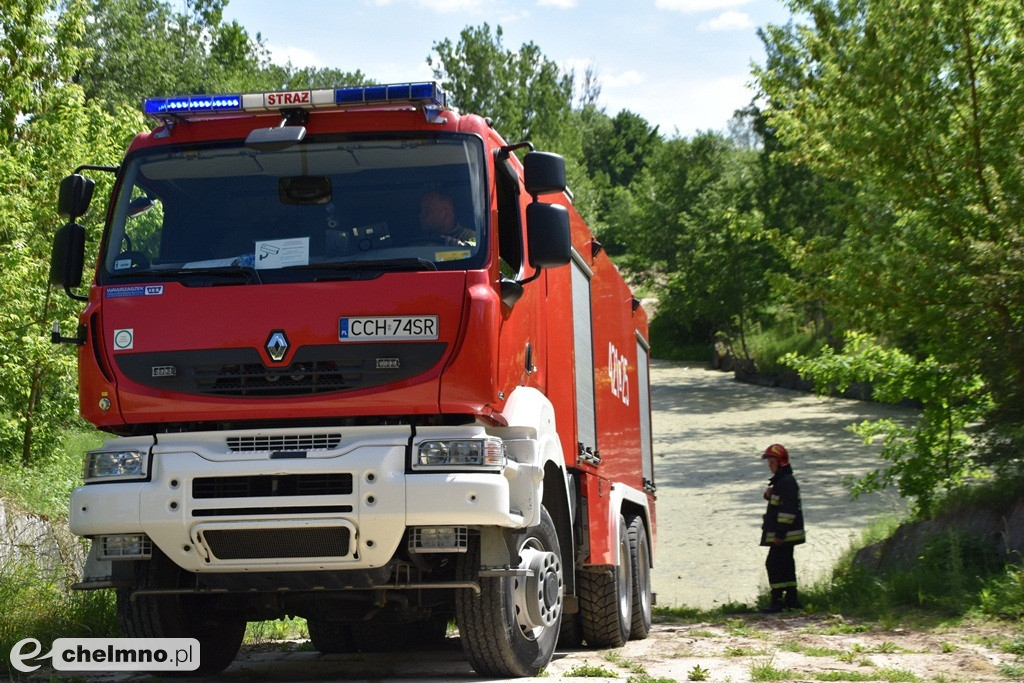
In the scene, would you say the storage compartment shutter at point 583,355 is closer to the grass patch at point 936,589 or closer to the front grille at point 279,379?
the front grille at point 279,379

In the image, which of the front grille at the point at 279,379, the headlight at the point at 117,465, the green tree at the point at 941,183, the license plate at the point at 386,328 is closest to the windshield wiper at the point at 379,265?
the license plate at the point at 386,328

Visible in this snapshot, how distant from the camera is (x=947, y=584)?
11359 millimetres

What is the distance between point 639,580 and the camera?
10.5 m

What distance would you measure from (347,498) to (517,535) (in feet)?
3.37

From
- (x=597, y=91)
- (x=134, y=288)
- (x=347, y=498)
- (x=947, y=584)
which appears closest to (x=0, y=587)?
(x=134, y=288)

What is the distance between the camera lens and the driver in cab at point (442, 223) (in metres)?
6.41

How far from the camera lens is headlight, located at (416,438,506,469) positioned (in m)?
6.00

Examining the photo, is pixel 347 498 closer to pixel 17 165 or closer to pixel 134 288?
pixel 134 288

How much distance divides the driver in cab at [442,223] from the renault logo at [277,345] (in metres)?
0.96

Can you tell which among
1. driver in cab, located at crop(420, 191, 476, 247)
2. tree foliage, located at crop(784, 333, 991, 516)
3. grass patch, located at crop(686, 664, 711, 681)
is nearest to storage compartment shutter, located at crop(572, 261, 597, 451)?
grass patch, located at crop(686, 664, 711, 681)

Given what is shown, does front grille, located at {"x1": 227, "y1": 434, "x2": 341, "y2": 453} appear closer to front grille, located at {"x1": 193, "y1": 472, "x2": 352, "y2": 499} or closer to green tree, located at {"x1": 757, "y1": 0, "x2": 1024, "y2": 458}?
front grille, located at {"x1": 193, "y1": 472, "x2": 352, "y2": 499}

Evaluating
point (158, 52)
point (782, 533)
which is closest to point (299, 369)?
point (782, 533)

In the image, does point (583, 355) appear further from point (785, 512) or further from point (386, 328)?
point (785, 512)

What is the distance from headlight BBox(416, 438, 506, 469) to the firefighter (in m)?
7.47
